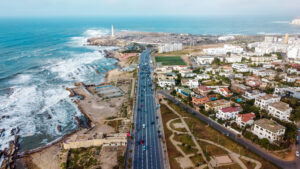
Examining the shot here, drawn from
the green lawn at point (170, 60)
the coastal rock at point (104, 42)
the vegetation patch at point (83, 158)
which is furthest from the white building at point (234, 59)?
the coastal rock at point (104, 42)

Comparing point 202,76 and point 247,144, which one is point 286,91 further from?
point 247,144

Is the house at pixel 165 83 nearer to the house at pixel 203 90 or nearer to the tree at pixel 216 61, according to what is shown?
the house at pixel 203 90

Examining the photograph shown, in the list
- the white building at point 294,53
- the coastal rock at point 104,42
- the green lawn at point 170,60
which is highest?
the coastal rock at point 104,42

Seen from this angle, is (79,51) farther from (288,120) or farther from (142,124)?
(288,120)

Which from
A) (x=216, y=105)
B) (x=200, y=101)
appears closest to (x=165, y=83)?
(x=200, y=101)

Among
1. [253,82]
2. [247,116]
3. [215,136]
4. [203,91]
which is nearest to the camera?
[215,136]
